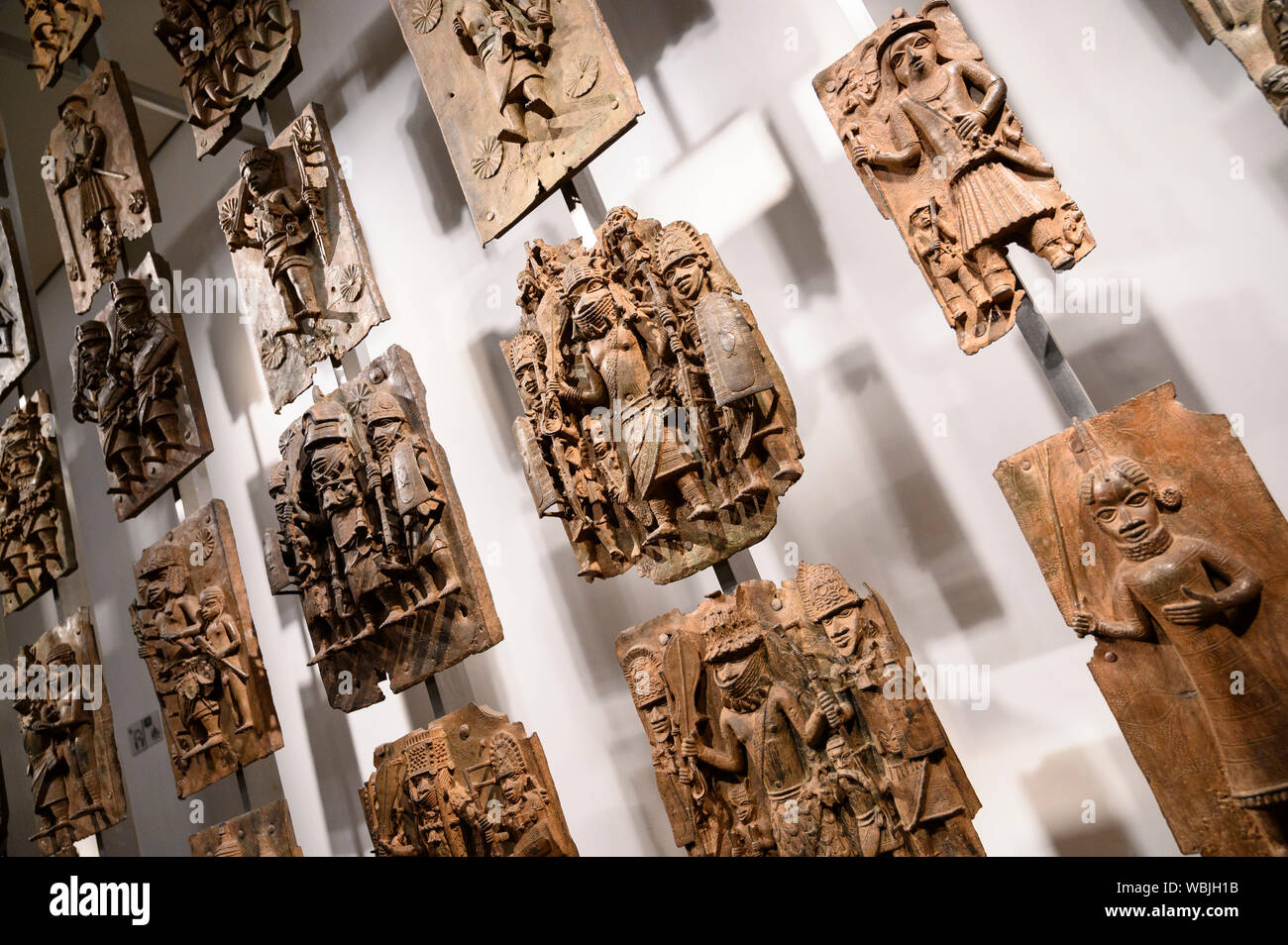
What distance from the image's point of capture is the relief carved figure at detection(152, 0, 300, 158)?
5.06 m

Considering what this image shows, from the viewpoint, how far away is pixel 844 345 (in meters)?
4.05

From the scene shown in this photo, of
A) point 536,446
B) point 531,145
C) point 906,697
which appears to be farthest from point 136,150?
point 906,697

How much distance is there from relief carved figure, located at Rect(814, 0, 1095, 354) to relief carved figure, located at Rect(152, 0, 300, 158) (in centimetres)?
316

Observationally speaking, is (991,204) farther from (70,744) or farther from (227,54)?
(70,744)

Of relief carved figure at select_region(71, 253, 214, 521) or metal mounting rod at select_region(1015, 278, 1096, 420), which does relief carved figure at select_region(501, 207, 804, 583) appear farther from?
relief carved figure at select_region(71, 253, 214, 521)

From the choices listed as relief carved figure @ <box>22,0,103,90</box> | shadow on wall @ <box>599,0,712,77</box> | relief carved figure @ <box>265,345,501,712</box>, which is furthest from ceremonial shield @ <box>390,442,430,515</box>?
relief carved figure @ <box>22,0,103,90</box>

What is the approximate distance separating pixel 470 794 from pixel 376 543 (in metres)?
1.18

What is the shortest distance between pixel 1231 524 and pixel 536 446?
2.32m

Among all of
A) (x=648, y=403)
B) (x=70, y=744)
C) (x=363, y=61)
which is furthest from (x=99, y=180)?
(x=648, y=403)

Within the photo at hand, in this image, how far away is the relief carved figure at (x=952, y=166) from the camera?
292 centimetres

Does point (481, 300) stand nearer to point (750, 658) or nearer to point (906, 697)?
point (750, 658)

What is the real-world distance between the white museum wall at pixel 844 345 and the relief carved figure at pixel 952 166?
38cm

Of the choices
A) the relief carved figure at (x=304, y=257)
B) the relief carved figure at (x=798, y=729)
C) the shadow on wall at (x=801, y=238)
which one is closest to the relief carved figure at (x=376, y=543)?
the relief carved figure at (x=304, y=257)

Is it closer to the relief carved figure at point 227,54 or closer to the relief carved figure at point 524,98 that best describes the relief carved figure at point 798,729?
the relief carved figure at point 524,98
